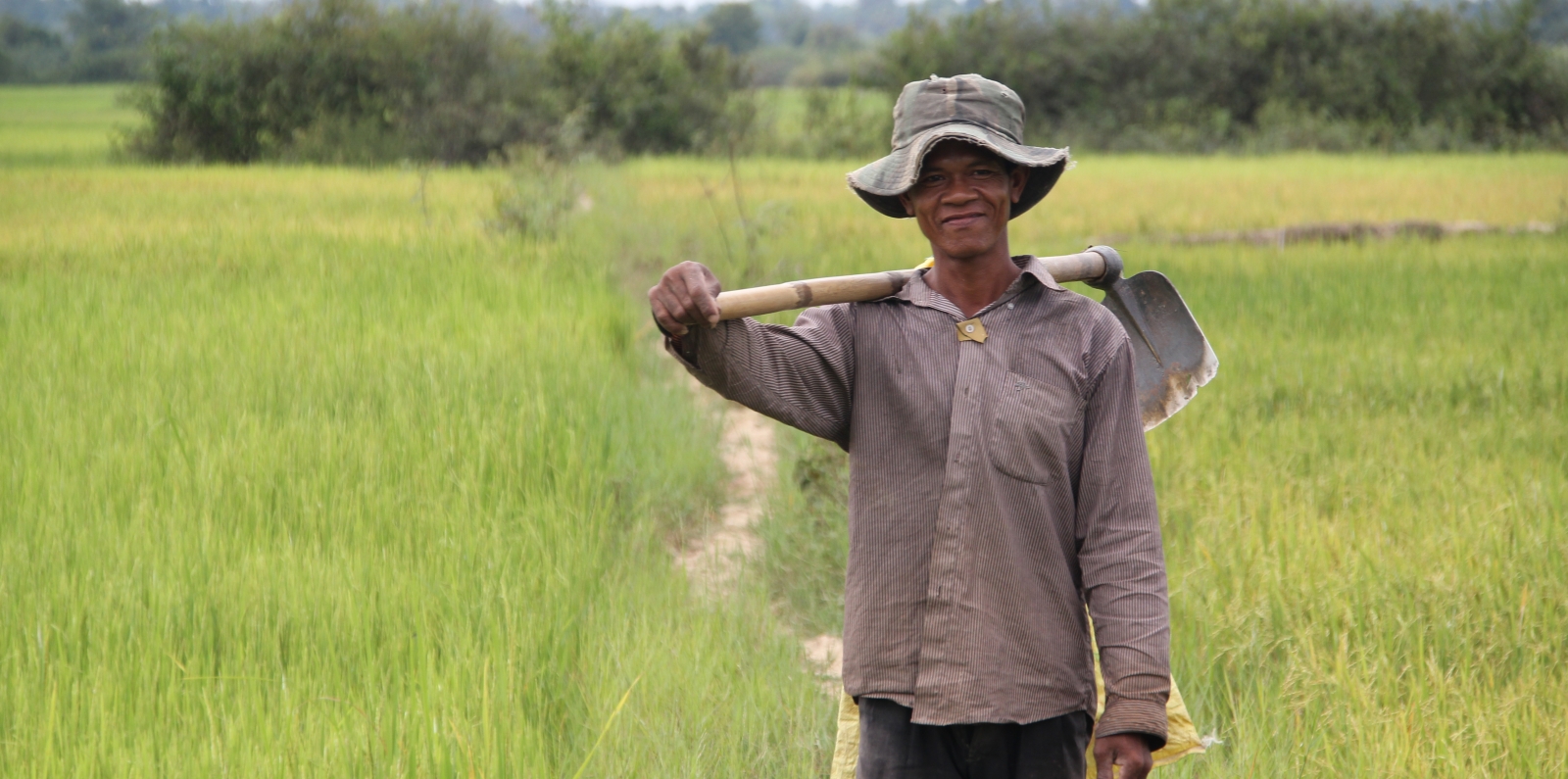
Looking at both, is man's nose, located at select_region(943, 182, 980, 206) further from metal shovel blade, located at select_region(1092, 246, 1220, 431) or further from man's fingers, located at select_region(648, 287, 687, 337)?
metal shovel blade, located at select_region(1092, 246, 1220, 431)

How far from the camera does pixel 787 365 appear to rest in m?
1.58

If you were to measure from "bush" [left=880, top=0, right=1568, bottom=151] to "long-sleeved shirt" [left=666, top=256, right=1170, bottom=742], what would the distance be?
23.1 meters

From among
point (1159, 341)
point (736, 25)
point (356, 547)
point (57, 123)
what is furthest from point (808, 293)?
point (736, 25)

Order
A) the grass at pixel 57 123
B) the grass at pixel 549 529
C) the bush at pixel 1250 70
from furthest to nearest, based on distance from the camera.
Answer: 1. the bush at pixel 1250 70
2. the grass at pixel 57 123
3. the grass at pixel 549 529

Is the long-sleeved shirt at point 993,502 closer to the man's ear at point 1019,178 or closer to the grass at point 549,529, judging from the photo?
the man's ear at point 1019,178

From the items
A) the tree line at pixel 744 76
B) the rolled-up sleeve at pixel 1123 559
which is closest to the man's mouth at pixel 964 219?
the rolled-up sleeve at pixel 1123 559

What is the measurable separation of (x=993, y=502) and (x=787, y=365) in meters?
0.30

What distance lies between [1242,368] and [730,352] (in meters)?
4.17

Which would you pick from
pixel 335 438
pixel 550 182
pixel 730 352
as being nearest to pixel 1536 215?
pixel 550 182

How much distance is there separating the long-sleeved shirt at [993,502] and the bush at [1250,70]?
75.9ft

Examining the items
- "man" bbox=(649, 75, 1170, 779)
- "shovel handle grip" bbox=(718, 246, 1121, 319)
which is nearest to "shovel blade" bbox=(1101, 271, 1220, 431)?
"shovel handle grip" bbox=(718, 246, 1121, 319)

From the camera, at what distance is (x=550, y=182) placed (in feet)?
34.6

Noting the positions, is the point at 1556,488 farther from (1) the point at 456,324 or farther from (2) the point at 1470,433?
(1) the point at 456,324

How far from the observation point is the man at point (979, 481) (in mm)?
1486
